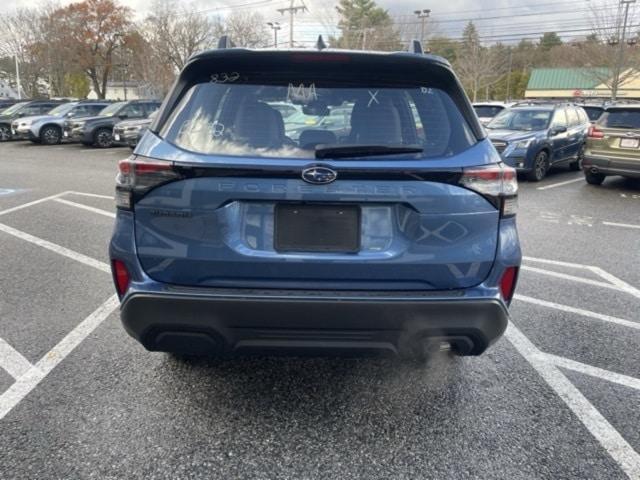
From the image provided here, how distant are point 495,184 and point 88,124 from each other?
18650mm

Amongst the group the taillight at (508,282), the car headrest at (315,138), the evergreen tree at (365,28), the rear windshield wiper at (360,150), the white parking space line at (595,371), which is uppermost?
the evergreen tree at (365,28)

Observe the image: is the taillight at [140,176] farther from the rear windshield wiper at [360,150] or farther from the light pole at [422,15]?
the light pole at [422,15]

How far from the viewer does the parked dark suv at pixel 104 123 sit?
60.5 feet

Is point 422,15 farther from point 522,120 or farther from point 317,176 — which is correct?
point 317,176

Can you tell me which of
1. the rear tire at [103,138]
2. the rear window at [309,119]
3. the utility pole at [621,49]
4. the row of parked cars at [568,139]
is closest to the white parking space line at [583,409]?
the rear window at [309,119]

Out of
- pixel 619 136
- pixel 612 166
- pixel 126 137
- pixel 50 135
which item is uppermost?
pixel 619 136

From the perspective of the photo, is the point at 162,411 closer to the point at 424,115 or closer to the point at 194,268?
the point at 194,268

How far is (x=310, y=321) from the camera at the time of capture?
2305 mm

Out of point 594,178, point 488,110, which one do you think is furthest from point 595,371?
point 488,110

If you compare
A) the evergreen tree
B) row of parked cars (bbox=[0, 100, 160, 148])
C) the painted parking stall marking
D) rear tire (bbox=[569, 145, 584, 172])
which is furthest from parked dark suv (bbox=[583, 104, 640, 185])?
the evergreen tree

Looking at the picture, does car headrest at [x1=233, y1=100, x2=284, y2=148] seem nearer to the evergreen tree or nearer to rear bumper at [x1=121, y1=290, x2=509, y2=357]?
rear bumper at [x1=121, y1=290, x2=509, y2=357]

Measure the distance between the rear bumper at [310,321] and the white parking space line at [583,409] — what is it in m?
0.81

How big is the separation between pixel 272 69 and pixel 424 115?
75cm

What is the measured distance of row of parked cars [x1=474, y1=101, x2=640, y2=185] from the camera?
979 cm
